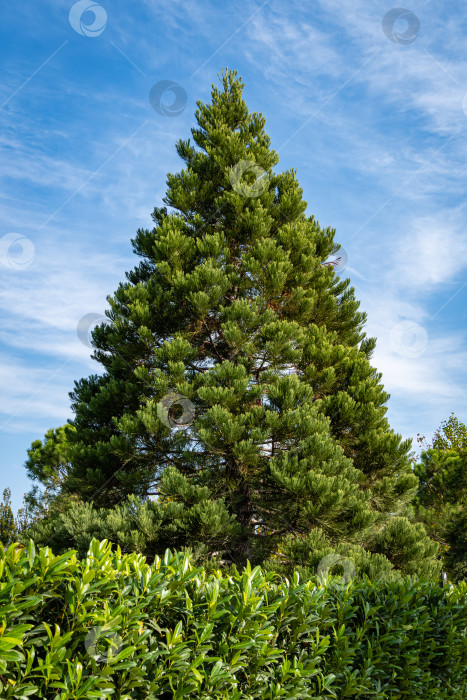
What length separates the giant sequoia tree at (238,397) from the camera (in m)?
7.35

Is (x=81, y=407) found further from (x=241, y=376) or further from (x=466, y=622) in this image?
(x=466, y=622)

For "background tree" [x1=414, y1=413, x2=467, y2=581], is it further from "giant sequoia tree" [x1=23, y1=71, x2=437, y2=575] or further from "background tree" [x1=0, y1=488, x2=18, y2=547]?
"background tree" [x1=0, y1=488, x2=18, y2=547]

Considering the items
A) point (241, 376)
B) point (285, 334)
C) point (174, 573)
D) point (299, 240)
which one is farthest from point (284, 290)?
point (174, 573)

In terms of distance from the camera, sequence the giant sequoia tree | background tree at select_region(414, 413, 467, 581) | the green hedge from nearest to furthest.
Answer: the green hedge < the giant sequoia tree < background tree at select_region(414, 413, 467, 581)

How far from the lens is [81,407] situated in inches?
364

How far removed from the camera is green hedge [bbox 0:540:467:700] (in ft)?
8.31

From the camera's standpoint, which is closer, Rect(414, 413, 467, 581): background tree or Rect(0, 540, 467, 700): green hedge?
Rect(0, 540, 467, 700): green hedge

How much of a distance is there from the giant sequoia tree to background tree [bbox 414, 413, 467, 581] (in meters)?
4.18

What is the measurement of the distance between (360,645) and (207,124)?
32.1 ft

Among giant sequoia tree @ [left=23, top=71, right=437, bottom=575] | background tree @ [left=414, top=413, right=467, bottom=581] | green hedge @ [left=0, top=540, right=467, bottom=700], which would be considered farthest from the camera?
background tree @ [left=414, top=413, right=467, bottom=581]

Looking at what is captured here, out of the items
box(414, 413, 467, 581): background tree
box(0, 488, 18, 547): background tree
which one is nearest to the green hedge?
box(414, 413, 467, 581): background tree

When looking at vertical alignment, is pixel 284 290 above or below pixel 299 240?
below

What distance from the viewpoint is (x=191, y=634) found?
312 cm

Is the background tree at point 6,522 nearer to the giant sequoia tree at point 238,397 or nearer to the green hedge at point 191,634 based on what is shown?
the giant sequoia tree at point 238,397
